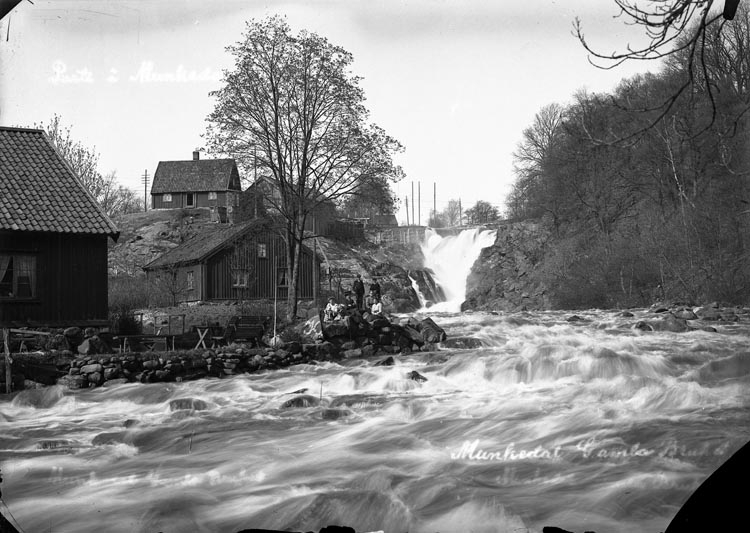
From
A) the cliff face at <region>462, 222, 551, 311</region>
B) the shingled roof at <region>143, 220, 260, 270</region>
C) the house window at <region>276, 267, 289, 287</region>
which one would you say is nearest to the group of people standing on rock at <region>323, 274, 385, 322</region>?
the house window at <region>276, 267, 289, 287</region>

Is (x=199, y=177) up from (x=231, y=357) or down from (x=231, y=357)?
up

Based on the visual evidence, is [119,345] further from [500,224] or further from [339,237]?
[500,224]

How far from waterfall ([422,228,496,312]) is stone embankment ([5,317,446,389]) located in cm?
109

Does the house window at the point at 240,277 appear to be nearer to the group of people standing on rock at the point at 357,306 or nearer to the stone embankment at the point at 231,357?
the group of people standing on rock at the point at 357,306

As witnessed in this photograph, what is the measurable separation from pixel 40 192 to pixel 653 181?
1166 centimetres

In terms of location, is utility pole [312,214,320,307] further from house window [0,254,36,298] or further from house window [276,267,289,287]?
house window [0,254,36,298]

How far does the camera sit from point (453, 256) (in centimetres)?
1015

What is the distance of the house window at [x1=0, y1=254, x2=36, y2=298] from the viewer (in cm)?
1345

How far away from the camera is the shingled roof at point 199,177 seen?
29.4 feet

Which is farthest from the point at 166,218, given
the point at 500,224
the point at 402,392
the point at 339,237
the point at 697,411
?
the point at 697,411

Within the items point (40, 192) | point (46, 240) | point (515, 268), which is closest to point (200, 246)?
point (46, 240)

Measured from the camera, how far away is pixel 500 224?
5.78 metres

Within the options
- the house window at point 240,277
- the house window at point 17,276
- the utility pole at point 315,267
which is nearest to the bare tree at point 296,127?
the utility pole at point 315,267

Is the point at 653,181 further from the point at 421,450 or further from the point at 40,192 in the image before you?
the point at 40,192
